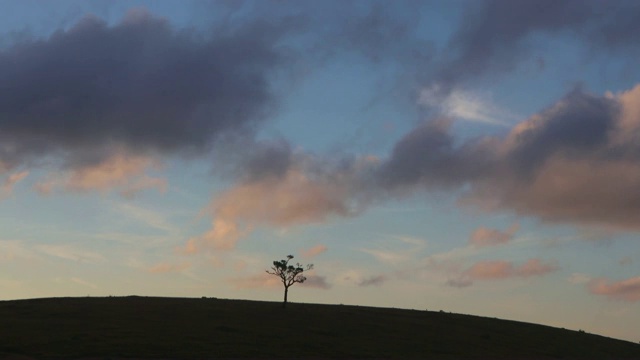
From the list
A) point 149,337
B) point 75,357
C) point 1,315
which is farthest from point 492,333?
point 1,315

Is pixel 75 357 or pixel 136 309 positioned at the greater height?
pixel 136 309

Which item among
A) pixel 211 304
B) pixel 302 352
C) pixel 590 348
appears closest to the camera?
pixel 302 352

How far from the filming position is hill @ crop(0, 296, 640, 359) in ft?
268

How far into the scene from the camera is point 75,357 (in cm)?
7475

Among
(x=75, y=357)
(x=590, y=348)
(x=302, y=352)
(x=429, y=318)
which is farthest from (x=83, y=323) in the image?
(x=590, y=348)

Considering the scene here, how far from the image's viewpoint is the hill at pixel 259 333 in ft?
268

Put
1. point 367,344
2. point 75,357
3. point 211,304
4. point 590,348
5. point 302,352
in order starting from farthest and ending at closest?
point 211,304, point 590,348, point 367,344, point 302,352, point 75,357

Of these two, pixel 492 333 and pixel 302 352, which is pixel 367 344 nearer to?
pixel 302 352

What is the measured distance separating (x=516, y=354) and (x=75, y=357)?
50.6m

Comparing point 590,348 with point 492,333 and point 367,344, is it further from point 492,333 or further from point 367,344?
point 367,344

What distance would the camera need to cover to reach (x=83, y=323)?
9538 centimetres

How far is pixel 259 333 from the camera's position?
9319cm

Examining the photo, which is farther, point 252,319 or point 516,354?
point 252,319

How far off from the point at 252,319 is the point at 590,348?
46947mm
